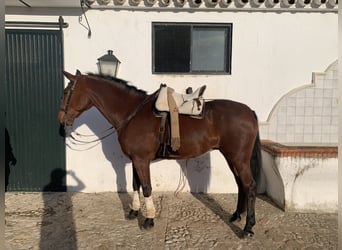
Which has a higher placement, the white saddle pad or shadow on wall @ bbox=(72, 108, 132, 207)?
the white saddle pad

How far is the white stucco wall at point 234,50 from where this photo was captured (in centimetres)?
452

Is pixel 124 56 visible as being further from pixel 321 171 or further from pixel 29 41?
pixel 321 171

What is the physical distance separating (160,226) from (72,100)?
1951mm

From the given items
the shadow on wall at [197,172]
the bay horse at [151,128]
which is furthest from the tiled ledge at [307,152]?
the shadow on wall at [197,172]

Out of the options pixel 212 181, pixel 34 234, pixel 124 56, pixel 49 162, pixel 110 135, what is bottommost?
pixel 34 234

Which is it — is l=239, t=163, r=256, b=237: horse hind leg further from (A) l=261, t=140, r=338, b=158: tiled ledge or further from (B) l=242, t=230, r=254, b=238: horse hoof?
(A) l=261, t=140, r=338, b=158: tiled ledge

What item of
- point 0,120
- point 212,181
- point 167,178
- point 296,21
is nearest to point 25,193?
point 167,178

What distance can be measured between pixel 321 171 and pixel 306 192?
14.2 inches

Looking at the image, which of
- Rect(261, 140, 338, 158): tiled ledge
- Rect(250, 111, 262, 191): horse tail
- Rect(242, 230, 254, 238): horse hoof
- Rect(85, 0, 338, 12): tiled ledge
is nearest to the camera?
Rect(242, 230, 254, 238): horse hoof

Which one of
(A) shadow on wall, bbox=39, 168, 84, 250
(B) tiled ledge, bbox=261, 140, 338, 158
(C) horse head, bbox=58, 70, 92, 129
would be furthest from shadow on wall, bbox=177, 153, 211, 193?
(C) horse head, bbox=58, 70, 92, 129

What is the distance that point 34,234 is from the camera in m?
3.34

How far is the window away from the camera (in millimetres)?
4570

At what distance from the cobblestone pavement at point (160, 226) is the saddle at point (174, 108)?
3.49 feet

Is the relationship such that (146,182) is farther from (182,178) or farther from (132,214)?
(182,178)
